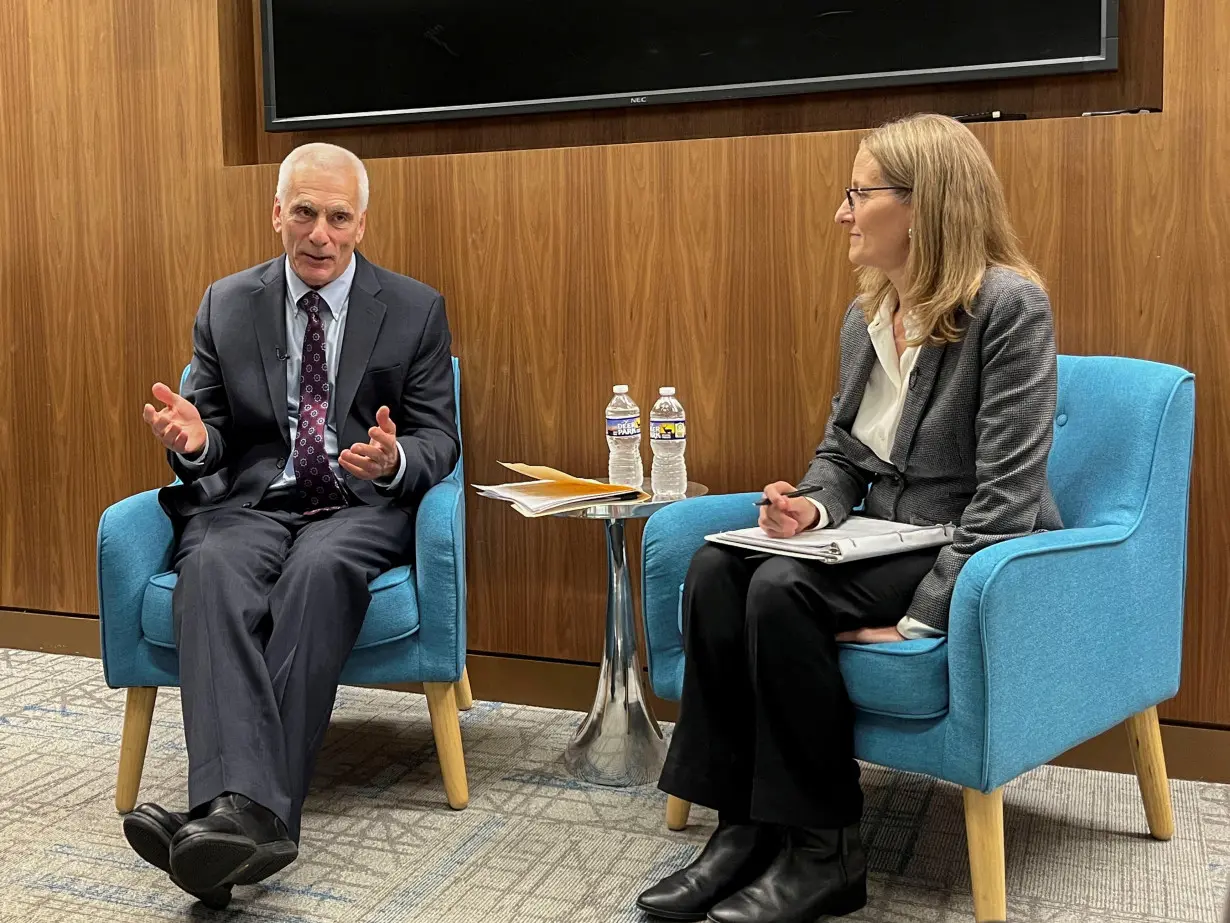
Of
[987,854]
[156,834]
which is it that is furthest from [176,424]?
[987,854]

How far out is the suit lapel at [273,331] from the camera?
8.99ft

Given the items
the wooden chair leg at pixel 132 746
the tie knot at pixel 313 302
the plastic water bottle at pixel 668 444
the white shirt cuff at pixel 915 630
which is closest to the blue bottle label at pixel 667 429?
the plastic water bottle at pixel 668 444

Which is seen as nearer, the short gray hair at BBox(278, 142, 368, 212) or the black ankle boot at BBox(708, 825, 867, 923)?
the black ankle boot at BBox(708, 825, 867, 923)

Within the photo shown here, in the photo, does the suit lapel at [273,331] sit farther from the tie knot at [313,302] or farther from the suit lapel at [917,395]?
the suit lapel at [917,395]

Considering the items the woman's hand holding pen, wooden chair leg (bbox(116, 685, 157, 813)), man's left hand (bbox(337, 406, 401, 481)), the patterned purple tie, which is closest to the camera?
the woman's hand holding pen

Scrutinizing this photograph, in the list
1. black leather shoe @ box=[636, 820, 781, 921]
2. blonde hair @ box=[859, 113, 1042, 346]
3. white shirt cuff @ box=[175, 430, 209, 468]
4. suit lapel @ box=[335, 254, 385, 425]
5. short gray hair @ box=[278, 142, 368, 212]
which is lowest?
black leather shoe @ box=[636, 820, 781, 921]

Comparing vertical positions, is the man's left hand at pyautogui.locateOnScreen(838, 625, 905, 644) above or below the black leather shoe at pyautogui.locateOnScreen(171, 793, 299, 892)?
above

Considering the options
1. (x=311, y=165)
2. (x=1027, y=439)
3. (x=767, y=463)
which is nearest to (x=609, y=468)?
(x=767, y=463)

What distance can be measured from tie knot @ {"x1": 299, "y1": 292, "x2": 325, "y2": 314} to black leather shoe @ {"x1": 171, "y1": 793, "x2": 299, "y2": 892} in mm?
1121

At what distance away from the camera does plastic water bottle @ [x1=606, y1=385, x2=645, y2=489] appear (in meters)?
2.90

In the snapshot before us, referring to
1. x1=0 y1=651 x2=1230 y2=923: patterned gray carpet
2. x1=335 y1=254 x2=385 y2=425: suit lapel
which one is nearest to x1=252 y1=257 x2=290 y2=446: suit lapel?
x1=335 y1=254 x2=385 y2=425: suit lapel

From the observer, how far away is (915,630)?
2043 millimetres

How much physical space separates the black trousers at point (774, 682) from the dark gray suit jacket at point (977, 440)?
0.32 feet

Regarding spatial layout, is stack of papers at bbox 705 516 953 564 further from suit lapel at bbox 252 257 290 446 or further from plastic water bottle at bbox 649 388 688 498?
suit lapel at bbox 252 257 290 446
